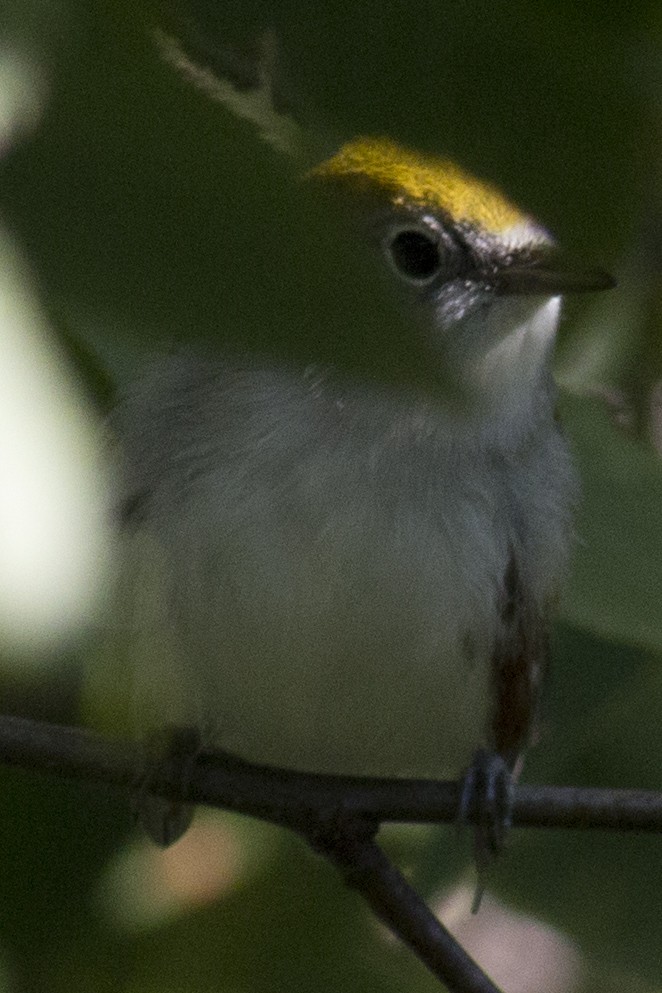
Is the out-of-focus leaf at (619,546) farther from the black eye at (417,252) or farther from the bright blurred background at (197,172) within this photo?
the bright blurred background at (197,172)

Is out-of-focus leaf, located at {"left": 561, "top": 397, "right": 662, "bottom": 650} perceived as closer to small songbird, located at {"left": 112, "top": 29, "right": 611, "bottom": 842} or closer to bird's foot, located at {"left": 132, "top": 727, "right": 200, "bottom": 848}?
small songbird, located at {"left": 112, "top": 29, "right": 611, "bottom": 842}

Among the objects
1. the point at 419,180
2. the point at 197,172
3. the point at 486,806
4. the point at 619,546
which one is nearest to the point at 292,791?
the point at 486,806

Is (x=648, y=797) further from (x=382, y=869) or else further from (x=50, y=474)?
(x=50, y=474)

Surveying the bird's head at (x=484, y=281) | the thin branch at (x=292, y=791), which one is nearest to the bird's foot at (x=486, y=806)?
the thin branch at (x=292, y=791)

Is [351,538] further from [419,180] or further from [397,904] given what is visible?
[419,180]

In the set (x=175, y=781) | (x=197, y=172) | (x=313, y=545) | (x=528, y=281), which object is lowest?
(x=175, y=781)

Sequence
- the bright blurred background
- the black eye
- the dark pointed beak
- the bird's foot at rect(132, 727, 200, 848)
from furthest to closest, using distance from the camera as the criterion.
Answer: the bird's foot at rect(132, 727, 200, 848) → the black eye → the dark pointed beak → the bright blurred background

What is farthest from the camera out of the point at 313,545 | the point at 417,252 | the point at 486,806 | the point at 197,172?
the point at 486,806

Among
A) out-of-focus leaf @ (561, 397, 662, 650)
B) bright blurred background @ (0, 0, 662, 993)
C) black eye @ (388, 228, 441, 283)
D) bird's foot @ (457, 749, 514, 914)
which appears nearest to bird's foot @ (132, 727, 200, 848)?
bird's foot @ (457, 749, 514, 914)
